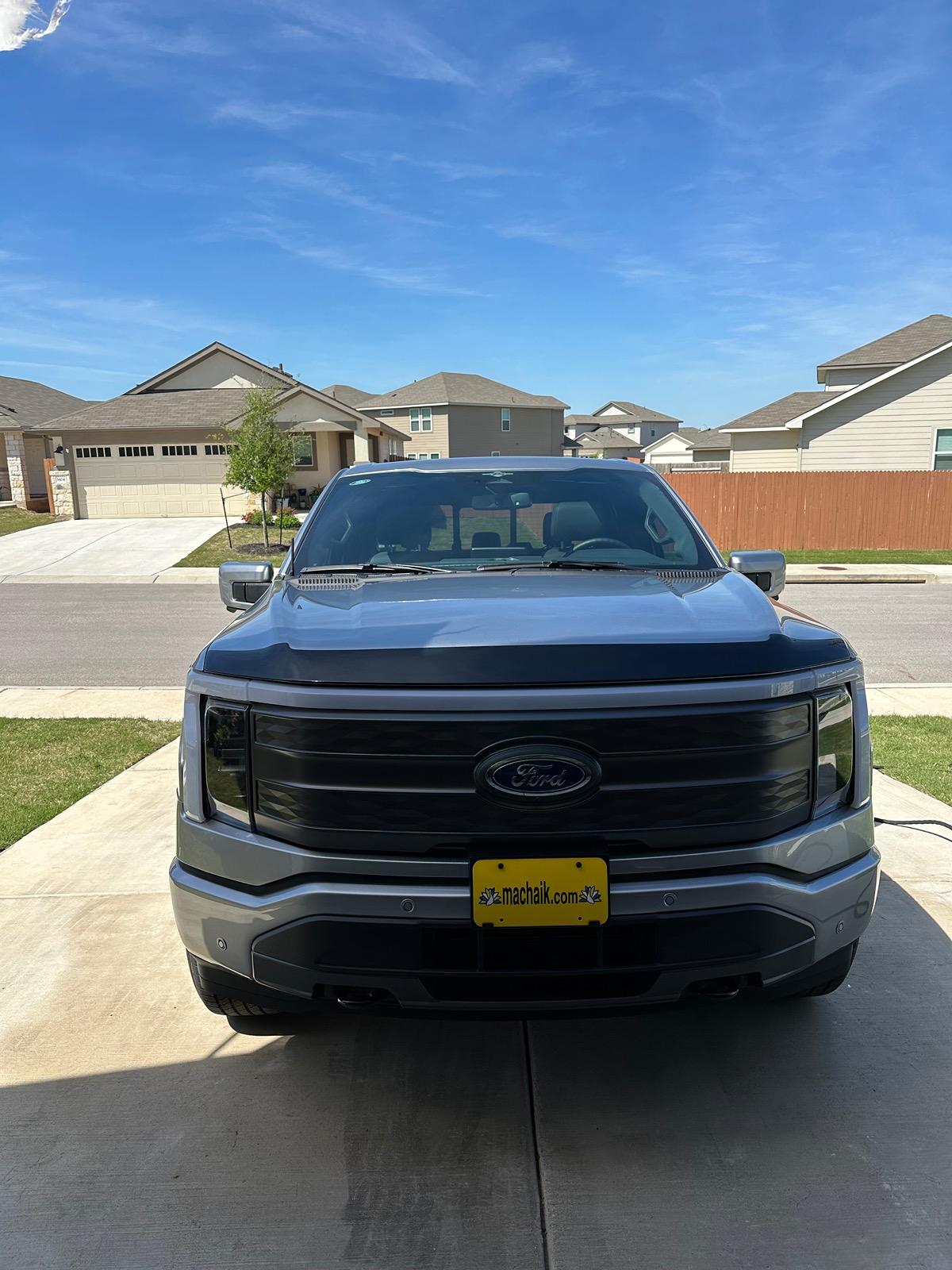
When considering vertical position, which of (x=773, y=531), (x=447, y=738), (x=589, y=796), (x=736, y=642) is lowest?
(x=773, y=531)

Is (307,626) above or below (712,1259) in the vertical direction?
above

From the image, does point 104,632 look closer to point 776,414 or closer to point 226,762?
point 226,762

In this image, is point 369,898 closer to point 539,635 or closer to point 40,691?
point 539,635

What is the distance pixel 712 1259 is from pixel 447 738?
1396mm

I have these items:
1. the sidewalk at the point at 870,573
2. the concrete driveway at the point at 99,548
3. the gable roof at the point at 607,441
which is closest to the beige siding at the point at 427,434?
the concrete driveway at the point at 99,548

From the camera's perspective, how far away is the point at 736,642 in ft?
7.96

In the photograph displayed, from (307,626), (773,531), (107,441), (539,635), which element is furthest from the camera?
(107,441)

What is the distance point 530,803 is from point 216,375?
121ft

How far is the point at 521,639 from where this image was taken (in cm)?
239

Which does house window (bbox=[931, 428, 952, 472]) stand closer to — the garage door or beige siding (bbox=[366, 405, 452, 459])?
the garage door

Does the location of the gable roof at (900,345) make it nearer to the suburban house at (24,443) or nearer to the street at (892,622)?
the street at (892,622)

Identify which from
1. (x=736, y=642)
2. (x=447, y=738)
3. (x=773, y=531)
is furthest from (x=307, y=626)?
(x=773, y=531)

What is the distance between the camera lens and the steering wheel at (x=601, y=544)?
4035mm

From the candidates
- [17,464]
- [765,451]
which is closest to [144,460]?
[17,464]
